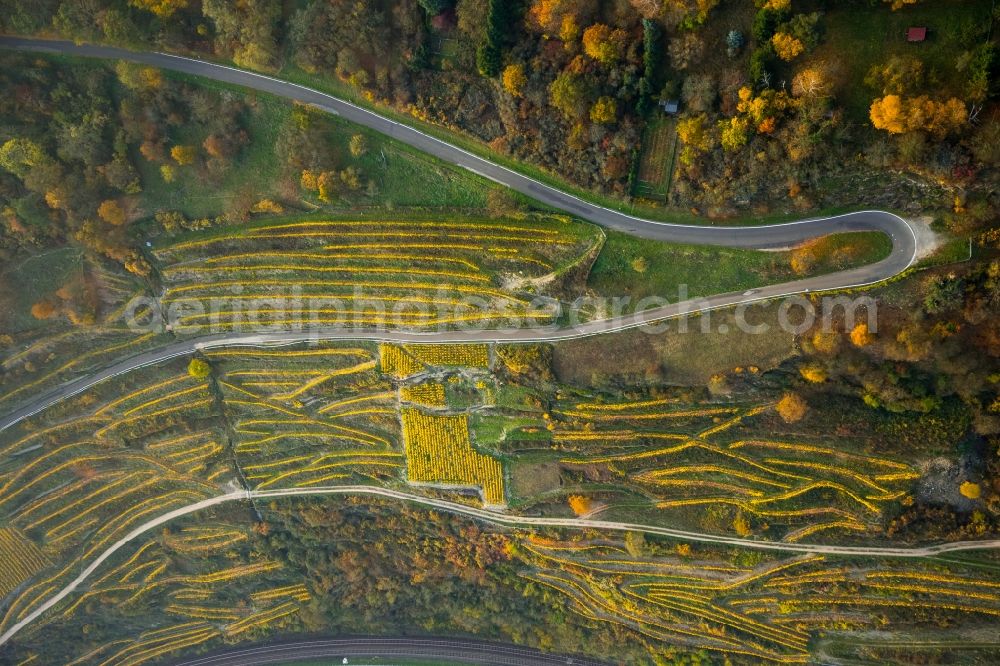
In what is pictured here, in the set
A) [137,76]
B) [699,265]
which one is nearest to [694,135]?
[699,265]

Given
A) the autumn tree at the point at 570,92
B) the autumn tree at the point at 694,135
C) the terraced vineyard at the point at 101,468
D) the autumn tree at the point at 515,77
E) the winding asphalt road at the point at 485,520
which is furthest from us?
the terraced vineyard at the point at 101,468

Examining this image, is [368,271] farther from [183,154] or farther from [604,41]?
[604,41]

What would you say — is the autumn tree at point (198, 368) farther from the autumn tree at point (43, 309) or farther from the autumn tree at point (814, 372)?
the autumn tree at point (814, 372)

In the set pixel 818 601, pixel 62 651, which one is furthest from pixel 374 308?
pixel 62 651

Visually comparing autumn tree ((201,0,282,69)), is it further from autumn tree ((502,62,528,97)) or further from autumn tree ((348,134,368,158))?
autumn tree ((502,62,528,97))

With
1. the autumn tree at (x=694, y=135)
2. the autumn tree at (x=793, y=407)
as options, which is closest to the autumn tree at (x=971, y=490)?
the autumn tree at (x=793, y=407)

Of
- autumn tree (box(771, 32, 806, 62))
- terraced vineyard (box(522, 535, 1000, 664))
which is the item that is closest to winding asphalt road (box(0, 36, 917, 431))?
autumn tree (box(771, 32, 806, 62))
